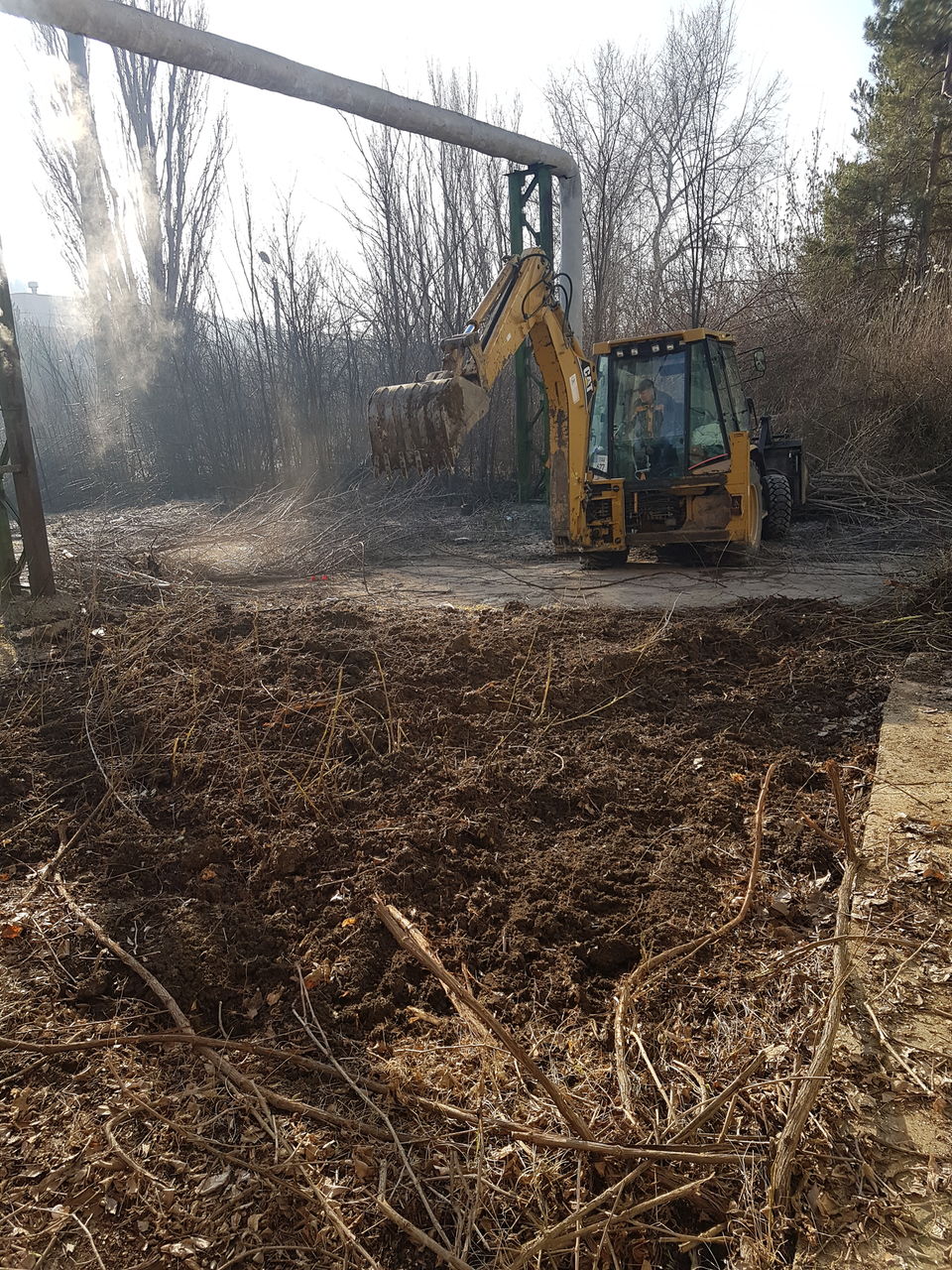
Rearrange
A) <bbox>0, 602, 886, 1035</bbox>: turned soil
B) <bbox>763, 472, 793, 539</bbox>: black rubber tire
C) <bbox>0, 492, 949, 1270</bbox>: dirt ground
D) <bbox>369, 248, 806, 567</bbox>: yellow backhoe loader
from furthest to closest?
1. <bbox>763, 472, 793, 539</bbox>: black rubber tire
2. <bbox>369, 248, 806, 567</bbox>: yellow backhoe loader
3. <bbox>0, 602, 886, 1035</bbox>: turned soil
4. <bbox>0, 492, 949, 1270</bbox>: dirt ground

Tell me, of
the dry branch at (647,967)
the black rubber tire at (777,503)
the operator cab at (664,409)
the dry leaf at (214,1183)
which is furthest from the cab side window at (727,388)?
the dry leaf at (214,1183)

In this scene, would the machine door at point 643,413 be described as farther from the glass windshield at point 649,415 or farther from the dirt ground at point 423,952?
the dirt ground at point 423,952

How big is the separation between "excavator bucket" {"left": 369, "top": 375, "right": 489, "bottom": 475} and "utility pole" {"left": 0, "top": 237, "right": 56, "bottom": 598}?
266 cm

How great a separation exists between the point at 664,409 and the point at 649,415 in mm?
164

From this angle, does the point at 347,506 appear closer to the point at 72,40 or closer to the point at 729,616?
the point at 729,616

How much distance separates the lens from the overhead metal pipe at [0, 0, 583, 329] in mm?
6223

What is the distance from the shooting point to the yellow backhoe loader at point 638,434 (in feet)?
25.5

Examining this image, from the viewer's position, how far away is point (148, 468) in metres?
17.4

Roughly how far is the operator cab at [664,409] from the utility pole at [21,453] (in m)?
5.09

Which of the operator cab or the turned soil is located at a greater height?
the operator cab

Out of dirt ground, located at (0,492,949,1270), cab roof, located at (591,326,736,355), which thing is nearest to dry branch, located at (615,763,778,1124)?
dirt ground, located at (0,492,949,1270)

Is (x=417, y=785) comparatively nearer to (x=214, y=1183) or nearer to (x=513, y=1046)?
(x=513, y=1046)

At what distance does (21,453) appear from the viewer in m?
6.26

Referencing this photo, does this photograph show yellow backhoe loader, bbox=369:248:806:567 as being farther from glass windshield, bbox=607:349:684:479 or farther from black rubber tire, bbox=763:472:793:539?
black rubber tire, bbox=763:472:793:539
